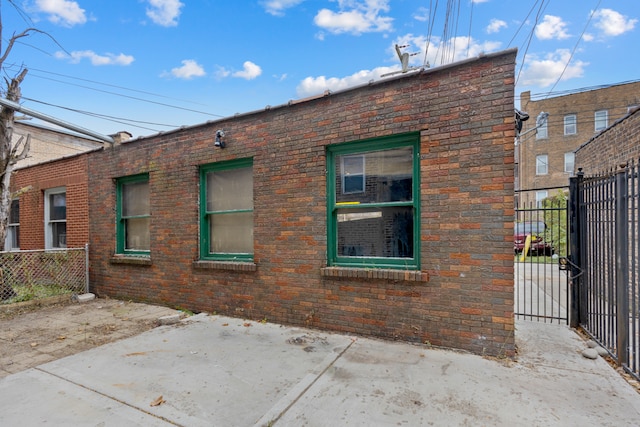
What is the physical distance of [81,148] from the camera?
14852 millimetres

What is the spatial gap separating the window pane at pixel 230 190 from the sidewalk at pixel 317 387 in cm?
223

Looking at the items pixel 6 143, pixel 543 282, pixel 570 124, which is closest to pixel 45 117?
pixel 6 143

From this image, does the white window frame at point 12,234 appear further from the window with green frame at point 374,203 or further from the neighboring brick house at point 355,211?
the window with green frame at point 374,203

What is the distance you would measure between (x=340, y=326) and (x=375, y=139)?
2.51 meters

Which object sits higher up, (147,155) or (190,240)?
(147,155)

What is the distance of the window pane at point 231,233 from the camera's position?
5254 mm

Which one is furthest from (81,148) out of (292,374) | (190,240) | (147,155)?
(292,374)

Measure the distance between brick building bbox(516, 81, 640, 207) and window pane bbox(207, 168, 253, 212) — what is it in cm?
2606

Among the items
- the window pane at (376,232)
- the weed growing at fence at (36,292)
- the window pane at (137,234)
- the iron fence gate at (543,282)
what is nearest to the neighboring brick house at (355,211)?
the window pane at (376,232)

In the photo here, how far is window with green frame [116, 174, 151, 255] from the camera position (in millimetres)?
6480

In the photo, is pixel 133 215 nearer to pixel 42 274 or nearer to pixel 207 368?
pixel 42 274


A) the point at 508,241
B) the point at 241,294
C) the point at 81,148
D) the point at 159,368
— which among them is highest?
the point at 81,148

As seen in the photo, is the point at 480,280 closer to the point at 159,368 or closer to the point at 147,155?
the point at 159,368

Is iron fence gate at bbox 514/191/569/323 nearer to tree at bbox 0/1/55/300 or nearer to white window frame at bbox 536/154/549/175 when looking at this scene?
tree at bbox 0/1/55/300
